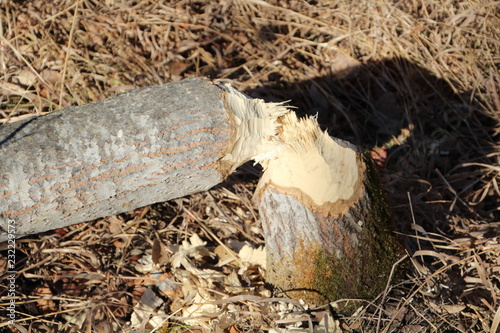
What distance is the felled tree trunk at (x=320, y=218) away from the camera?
193cm

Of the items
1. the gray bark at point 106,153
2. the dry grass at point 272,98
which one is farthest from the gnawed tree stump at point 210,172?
the dry grass at point 272,98

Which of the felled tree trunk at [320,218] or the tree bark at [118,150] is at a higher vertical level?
the tree bark at [118,150]

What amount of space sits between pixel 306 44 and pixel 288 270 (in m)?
1.74

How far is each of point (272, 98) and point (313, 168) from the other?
1.11 m

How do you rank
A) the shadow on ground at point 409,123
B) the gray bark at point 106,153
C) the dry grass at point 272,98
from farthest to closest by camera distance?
the shadow on ground at point 409,123, the dry grass at point 272,98, the gray bark at point 106,153

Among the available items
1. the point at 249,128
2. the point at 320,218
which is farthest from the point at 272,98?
the point at 320,218

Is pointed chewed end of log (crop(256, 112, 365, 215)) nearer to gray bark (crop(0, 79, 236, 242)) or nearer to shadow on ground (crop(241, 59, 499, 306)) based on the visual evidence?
gray bark (crop(0, 79, 236, 242))

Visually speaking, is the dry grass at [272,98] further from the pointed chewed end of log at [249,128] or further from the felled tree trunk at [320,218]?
the pointed chewed end of log at [249,128]

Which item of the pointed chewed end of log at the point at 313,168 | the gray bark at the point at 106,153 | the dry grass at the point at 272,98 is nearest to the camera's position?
the gray bark at the point at 106,153

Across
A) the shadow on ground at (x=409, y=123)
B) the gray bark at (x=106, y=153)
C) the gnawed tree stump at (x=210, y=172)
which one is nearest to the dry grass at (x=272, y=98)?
the shadow on ground at (x=409, y=123)

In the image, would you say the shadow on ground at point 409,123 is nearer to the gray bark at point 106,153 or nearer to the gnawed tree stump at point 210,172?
the gnawed tree stump at point 210,172

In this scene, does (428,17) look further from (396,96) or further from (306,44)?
(306,44)

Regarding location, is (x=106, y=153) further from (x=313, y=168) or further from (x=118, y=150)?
(x=313, y=168)

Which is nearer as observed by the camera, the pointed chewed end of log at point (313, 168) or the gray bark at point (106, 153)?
the gray bark at point (106, 153)
